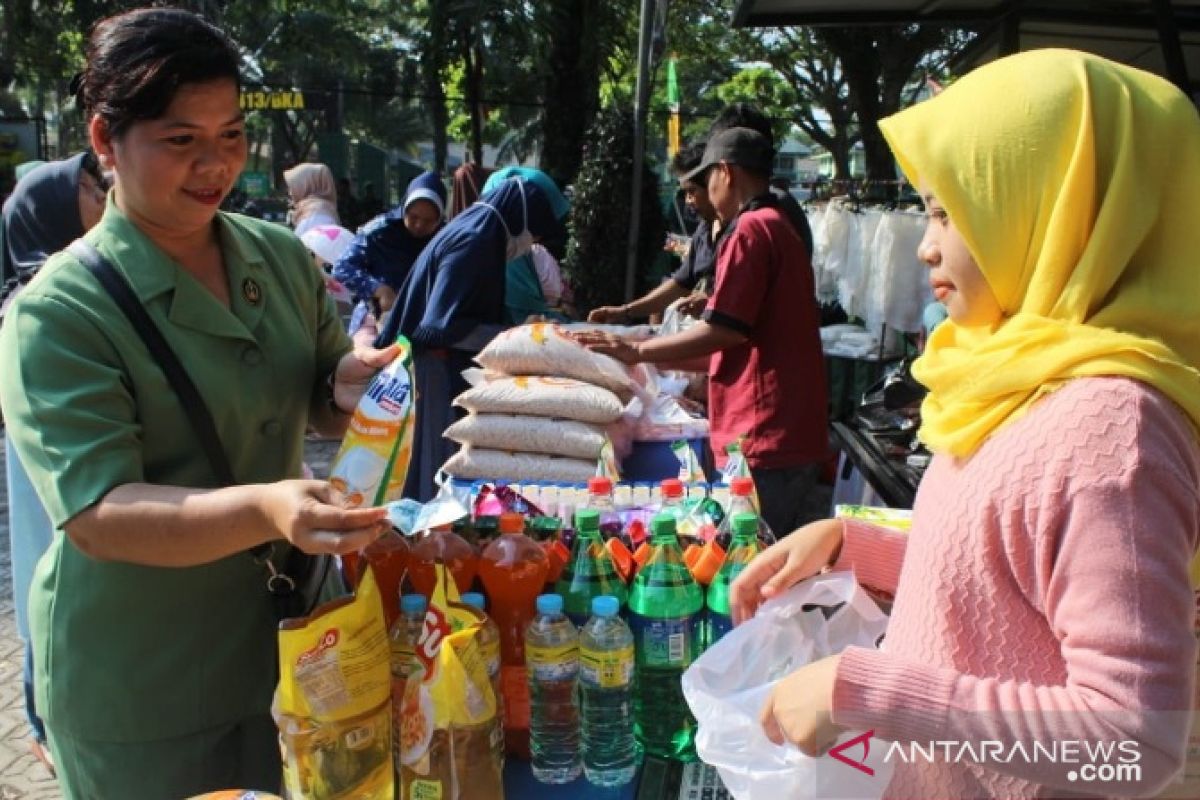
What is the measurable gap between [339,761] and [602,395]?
2104 mm

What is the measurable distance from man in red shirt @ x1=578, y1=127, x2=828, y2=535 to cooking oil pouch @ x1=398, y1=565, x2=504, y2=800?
70.3 inches

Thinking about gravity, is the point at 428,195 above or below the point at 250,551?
above

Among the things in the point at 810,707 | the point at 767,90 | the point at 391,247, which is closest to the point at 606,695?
the point at 810,707

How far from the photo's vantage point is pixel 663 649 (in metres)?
1.71

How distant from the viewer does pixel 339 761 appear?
142cm

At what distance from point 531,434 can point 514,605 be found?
1645mm

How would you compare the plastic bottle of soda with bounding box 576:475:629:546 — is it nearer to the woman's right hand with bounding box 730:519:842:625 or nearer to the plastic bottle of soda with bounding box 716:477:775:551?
the plastic bottle of soda with bounding box 716:477:775:551

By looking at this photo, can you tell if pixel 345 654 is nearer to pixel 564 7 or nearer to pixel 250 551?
pixel 250 551

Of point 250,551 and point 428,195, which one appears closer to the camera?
point 250,551

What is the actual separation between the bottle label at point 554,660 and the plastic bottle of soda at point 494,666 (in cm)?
7

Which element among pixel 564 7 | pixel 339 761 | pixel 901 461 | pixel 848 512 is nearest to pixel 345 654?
pixel 339 761

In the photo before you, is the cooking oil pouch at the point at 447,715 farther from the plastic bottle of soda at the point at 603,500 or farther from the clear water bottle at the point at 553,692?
the plastic bottle of soda at the point at 603,500

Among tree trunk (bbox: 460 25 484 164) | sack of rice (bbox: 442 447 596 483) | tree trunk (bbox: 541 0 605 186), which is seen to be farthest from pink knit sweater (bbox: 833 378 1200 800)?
tree trunk (bbox: 460 25 484 164)

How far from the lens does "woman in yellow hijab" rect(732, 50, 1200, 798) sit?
951 mm
